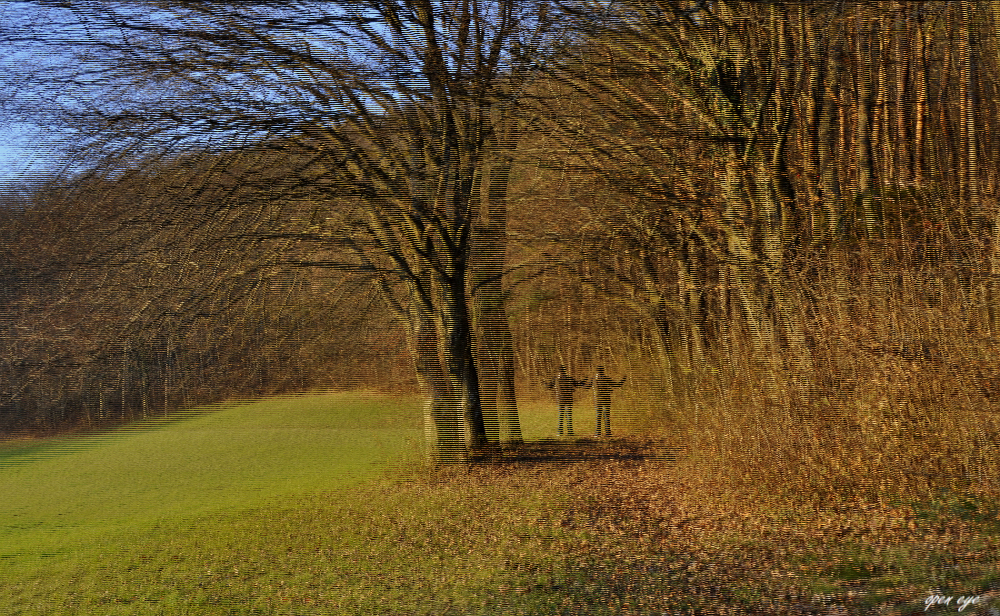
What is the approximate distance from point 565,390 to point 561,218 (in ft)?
11.9

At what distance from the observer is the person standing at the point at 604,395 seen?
1310cm

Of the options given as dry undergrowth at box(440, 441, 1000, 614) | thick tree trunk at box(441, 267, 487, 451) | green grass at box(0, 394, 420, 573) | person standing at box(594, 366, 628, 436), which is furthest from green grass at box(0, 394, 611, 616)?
person standing at box(594, 366, 628, 436)

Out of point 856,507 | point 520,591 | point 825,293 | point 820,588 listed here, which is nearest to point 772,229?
point 825,293

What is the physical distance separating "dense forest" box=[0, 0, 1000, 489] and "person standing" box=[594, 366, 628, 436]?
183cm

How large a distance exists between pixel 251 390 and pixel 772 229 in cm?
632

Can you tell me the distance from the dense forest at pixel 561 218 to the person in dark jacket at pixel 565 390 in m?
2.52

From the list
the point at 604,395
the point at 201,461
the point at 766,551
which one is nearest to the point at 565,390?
the point at 604,395

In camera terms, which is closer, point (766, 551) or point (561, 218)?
point (766, 551)

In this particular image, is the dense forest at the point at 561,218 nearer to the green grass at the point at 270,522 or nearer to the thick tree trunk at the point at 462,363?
the thick tree trunk at the point at 462,363

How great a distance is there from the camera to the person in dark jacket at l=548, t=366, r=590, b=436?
13633mm

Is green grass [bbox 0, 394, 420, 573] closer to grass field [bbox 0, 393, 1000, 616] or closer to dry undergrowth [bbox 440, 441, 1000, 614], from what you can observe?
grass field [bbox 0, 393, 1000, 616]

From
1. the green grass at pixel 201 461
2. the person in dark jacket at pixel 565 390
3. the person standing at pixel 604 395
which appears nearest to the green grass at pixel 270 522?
the green grass at pixel 201 461

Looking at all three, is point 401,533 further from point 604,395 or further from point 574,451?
point 604,395

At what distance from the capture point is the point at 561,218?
11.2 metres
